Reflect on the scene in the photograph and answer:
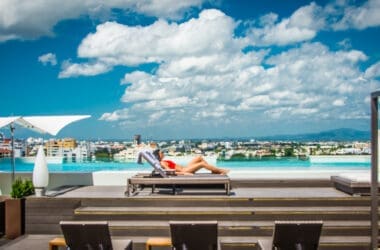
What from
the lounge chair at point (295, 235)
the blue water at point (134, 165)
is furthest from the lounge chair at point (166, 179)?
the blue water at point (134, 165)

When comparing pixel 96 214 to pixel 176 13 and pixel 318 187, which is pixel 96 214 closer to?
pixel 318 187

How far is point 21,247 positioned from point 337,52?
96.1ft

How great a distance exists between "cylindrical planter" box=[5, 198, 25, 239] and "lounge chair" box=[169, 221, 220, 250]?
3.31 metres

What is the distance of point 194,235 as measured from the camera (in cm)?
536

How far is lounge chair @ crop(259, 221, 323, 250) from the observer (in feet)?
17.2

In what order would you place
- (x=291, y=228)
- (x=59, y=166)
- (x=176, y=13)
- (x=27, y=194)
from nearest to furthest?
1. (x=291, y=228)
2. (x=27, y=194)
3. (x=59, y=166)
4. (x=176, y=13)

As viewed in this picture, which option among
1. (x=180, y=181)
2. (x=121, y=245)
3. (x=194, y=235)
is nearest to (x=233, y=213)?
(x=180, y=181)

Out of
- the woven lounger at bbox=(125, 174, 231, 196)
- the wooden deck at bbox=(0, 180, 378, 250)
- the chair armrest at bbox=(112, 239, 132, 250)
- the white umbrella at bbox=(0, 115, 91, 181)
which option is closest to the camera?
the chair armrest at bbox=(112, 239, 132, 250)

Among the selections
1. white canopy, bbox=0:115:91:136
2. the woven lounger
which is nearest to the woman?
the woven lounger

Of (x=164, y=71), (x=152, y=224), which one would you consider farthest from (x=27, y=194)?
(x=164, y=71)

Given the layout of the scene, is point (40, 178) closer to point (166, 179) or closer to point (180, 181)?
point (166, 179)

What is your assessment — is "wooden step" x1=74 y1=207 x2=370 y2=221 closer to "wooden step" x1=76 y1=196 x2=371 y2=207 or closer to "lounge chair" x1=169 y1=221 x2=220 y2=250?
"wooden step" x1=76 y1=196 x2=371 y2=207

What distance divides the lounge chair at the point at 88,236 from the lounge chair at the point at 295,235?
1.68m

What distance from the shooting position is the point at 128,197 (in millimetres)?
7652
